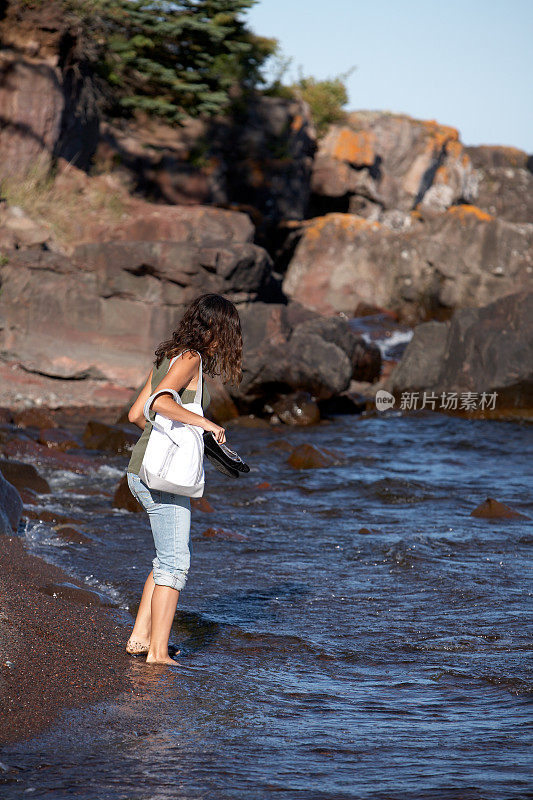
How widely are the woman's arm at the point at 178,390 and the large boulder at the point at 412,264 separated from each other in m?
20.4

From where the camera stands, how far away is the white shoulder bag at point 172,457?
411 cm

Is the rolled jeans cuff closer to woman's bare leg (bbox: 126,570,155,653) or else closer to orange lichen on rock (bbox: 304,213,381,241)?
woman's bare leg (bbox: 126,570,155,653)

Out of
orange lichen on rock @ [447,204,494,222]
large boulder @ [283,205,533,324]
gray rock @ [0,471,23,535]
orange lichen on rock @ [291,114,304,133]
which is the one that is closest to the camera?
gray rock @ [0,471,23,535]

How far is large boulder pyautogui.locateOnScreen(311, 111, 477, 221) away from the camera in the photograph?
29438 millimetres

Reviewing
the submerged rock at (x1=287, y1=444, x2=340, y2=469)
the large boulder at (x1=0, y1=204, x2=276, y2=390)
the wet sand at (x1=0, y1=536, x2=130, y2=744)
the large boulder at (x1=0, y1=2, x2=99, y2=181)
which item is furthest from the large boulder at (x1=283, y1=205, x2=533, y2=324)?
the wet sand at (x1=0, y1=536, x2=130, y2=744)

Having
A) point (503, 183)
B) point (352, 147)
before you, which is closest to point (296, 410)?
point (352, 147)

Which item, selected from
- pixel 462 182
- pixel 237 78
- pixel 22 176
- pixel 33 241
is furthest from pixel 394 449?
pixel 462 182

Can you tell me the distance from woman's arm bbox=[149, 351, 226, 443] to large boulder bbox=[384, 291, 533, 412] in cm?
1305

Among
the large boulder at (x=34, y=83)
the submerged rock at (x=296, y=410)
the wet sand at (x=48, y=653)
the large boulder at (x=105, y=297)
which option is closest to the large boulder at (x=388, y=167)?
the large boulder at (x=34, y=83)

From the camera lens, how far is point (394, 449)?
13.3m

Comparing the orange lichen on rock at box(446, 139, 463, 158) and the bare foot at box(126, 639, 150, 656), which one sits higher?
the orange lichen on rock at box(446, 139, 463, 158)

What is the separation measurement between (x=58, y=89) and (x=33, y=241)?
4.16m

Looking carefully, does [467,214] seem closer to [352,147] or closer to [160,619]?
[352,147]

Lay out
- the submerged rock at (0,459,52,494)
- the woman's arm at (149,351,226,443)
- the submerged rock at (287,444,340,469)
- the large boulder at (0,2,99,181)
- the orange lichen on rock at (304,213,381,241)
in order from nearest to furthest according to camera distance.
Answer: the woman's arm at (149,351,226,443)
the submerged rock at (0,459,52,494)
the submerged rock at (287,444,340,469)
the large boulder at (0,2,99,181)
the orange lichen on rock at (304,213,381,241)
